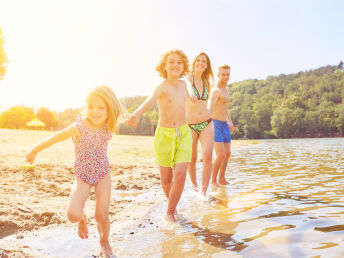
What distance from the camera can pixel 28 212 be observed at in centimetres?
414

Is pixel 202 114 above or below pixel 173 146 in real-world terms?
above

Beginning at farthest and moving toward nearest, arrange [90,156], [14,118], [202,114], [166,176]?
[14,118] < [202,114] < [166,176] < [90,156]

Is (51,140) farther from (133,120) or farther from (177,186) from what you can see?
(177,186)

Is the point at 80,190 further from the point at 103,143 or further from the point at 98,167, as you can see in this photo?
the point at 103,143

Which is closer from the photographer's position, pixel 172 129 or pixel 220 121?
pixel 172 129

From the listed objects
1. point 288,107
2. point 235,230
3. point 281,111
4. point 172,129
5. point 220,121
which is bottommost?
point 235,230

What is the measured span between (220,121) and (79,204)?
444 centimetres

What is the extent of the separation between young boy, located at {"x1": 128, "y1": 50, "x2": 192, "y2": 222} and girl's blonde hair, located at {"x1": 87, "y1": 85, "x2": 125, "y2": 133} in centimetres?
93

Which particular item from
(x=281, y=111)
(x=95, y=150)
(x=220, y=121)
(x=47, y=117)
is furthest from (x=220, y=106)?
(x=281, y=111)

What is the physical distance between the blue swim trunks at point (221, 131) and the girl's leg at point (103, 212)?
154 inches

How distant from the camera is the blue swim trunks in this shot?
6.71m

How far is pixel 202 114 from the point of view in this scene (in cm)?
564

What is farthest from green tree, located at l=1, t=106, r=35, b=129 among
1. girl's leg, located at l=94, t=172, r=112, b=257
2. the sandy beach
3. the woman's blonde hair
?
girl's leg, located at l=94, t=172, r=112, b=257

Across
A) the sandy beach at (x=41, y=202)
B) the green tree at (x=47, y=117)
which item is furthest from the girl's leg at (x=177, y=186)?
the green tree at (x=47, y=117)
